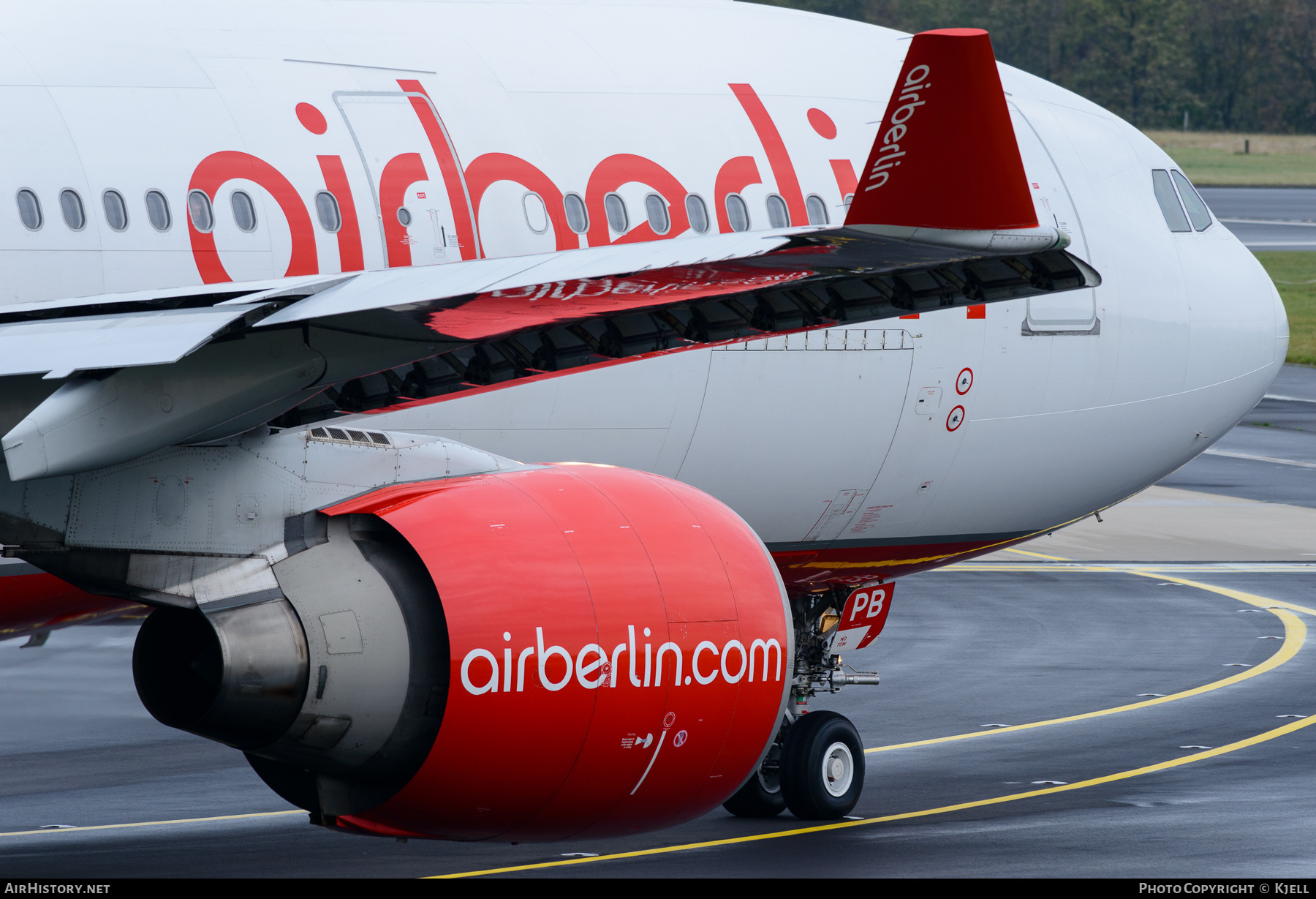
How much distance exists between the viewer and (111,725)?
754 inches

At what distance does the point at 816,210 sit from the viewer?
559 inches

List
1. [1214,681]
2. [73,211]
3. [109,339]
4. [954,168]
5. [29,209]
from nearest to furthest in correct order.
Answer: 1. [954,168]
2. [109,339]
3. [29,209]
4. [73,211]
5. [1214,681]

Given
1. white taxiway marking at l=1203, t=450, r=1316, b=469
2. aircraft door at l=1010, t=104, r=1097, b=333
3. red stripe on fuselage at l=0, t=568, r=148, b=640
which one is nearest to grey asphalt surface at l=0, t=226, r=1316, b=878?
red stripe on fuselage at l=0, t=568, r=148, b=640

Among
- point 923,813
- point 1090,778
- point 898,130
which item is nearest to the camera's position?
point 898,130

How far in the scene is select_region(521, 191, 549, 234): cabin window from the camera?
41.1ft

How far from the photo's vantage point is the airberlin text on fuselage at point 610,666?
368 inches

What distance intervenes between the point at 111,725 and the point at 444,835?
10.3m

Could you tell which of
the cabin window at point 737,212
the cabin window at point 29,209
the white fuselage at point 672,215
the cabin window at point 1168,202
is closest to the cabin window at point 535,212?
the white fuselage at point 672,215

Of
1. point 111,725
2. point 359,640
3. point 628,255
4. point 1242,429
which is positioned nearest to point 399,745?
point 359,640

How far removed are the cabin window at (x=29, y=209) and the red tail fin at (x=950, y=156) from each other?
5.14 metres

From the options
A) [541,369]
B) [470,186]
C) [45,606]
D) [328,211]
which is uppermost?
[470,186]

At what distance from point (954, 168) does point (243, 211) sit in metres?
5.34

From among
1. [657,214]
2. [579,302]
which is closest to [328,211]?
[657,214]

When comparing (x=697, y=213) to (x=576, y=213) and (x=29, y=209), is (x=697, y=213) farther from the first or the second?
(x=29, y=209)
